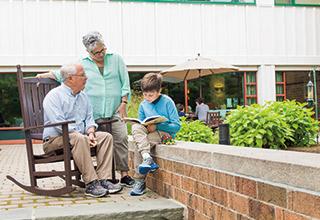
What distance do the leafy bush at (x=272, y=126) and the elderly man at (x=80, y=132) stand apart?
2089 mm

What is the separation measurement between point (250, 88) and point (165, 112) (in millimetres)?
13010

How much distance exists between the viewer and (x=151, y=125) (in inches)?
184

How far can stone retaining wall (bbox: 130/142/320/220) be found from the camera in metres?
2.41

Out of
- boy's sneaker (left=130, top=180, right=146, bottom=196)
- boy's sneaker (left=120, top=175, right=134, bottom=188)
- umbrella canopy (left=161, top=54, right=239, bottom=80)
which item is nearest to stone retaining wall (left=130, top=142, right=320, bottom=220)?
boy's sneaker (left=130, top=180, right=146, bottom=196)

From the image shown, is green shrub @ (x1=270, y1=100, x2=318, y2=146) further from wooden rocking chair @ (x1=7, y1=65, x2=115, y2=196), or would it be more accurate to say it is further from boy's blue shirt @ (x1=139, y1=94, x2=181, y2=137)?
wooden rocking chair @ (x1=7, y1=65, x2=115, y2=196)

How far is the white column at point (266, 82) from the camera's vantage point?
1705cm

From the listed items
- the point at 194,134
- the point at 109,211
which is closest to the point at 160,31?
the point at 194,134

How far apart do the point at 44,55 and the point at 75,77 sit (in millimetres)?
10876

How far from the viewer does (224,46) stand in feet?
54.6

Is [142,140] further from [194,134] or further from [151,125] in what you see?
[194,134]

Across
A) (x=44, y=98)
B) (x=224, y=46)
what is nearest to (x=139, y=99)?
(x=224, y=46)

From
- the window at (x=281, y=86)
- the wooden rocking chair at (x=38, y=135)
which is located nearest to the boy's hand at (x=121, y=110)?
the wooden rocking chair at (x=38, y=135)

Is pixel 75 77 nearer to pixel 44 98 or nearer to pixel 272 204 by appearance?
pixel 44 98

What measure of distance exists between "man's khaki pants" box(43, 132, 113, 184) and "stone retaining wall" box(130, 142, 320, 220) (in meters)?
0.54
